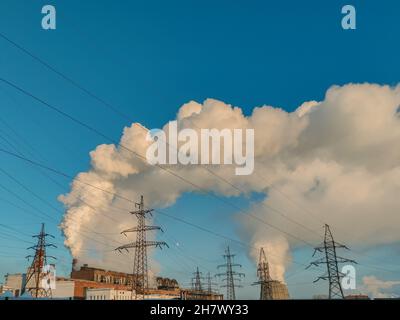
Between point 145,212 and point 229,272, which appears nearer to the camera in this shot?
point 145,212

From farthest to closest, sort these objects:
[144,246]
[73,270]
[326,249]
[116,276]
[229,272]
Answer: [116,276]
[73,270]
[229,272]
[326,249]
[144,246]

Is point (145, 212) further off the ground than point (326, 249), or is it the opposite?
point (145, 212)

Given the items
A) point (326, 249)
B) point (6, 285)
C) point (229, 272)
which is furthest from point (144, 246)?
point (6, 285)

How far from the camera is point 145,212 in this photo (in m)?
80.5
